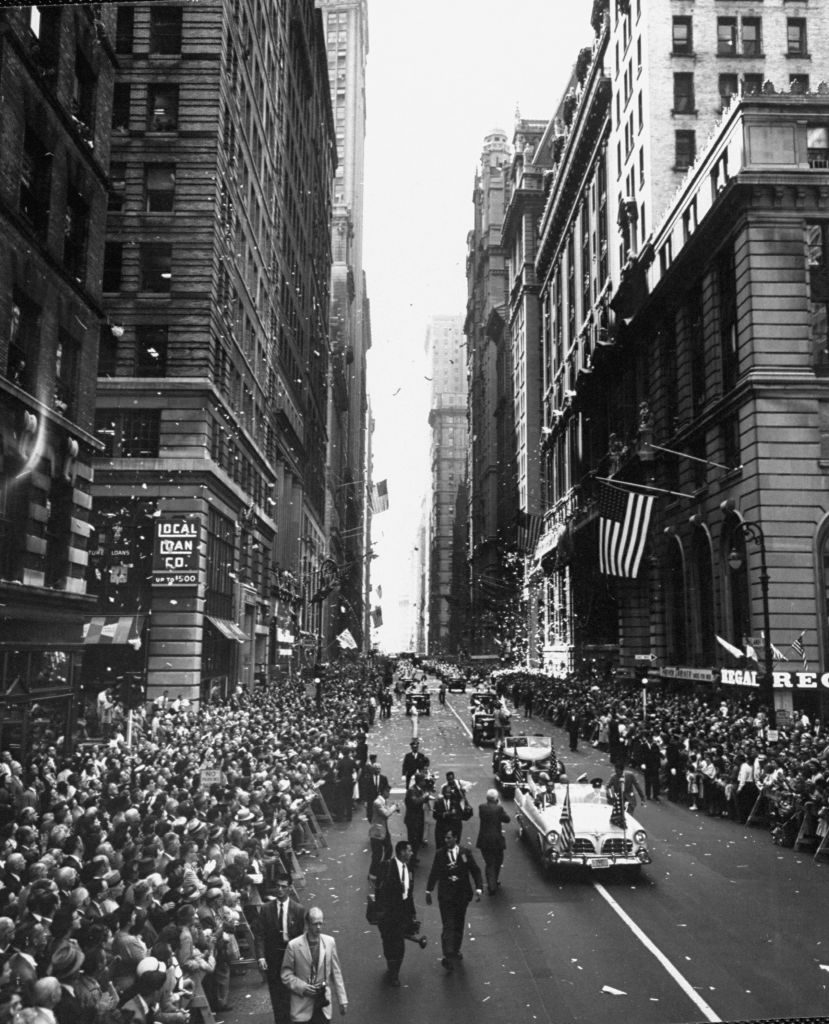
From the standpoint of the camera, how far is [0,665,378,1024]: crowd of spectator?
274 inches

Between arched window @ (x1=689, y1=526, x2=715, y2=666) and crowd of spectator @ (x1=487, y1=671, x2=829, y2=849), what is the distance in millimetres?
2435

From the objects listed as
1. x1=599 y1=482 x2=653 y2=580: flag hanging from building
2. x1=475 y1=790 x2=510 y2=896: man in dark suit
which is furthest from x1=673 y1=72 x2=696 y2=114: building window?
x1=475 y1=790 x2=510 y2=896: man in dark suit

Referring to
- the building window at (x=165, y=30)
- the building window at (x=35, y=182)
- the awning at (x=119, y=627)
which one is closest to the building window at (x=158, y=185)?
the building window at (x=165, y=30)

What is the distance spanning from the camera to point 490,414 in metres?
158

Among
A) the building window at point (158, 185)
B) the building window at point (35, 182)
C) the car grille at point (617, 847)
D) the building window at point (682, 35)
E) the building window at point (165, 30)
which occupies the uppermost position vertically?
the building window at point (682, 35)

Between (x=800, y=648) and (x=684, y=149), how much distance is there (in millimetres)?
27660

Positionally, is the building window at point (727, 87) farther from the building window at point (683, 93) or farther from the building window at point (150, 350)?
the building window at point (150, 350)

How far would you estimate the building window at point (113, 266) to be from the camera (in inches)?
1419

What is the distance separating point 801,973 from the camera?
10.3 metres

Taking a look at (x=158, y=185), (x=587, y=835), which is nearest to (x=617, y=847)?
(x=587, y=835)

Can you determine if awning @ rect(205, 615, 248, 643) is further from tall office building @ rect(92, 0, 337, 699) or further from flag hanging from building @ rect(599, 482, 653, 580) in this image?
flag hanging from building @ rect(599, 482, 653, 580)

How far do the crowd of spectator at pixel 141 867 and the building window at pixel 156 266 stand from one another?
20.7m

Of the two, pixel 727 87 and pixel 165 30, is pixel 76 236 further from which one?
pixel 727 87

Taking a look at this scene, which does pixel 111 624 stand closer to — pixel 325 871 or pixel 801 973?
pixel 325 871
